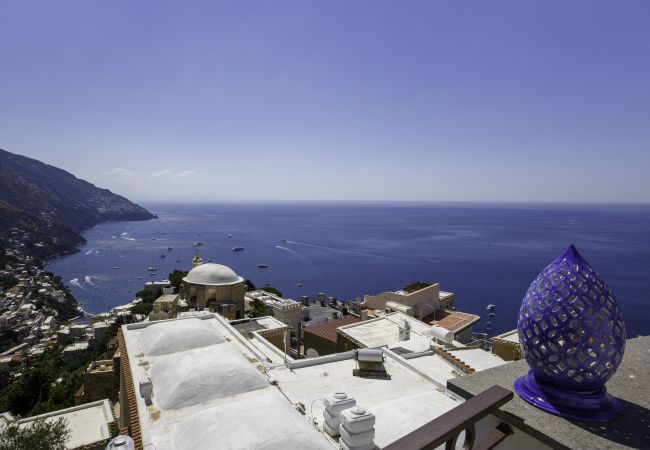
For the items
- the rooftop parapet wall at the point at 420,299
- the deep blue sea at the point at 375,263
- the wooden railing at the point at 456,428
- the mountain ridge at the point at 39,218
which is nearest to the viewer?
the wooden railing at the point at 456,428

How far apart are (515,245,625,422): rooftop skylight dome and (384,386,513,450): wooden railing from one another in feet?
2.00

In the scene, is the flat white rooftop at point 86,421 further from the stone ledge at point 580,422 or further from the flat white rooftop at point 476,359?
the stone ledge at point 580,422

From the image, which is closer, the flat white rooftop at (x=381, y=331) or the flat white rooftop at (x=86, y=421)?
the flat white rooftop at (x=86, y=421)

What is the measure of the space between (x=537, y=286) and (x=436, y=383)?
9.34 meters

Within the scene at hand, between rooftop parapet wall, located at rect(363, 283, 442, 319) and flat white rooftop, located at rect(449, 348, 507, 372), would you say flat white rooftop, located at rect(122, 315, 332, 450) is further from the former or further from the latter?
rooftop parapet wall, located at rect(363, 283, 442, 319)

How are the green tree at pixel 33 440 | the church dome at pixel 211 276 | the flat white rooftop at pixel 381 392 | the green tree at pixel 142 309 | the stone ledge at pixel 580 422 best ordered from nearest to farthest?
1. the stone ledge at pixel 580 422
2. the flat white rooftop at pixel 381 392
3. the green tree at pixel 33 440
4. the church dome at pixel 211 276
5. the green tree at pixel 142 309

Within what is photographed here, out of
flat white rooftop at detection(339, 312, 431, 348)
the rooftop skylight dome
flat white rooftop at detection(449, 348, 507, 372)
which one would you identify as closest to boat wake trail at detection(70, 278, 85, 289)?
flat white rooftop at detection(339, 312, 431, 348)

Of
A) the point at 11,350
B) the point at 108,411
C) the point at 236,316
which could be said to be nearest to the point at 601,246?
the point at 236,316

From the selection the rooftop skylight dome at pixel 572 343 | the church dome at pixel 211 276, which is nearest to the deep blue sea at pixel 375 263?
the church dome at pixel 211 276

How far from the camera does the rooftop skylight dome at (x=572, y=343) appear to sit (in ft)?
8.21

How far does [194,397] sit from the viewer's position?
30.7ft

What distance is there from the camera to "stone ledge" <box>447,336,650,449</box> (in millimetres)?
2113

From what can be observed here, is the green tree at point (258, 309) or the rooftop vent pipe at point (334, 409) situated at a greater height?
the rooftop vent pipe at point (334, 409)

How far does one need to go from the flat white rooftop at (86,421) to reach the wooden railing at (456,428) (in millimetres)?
19200
